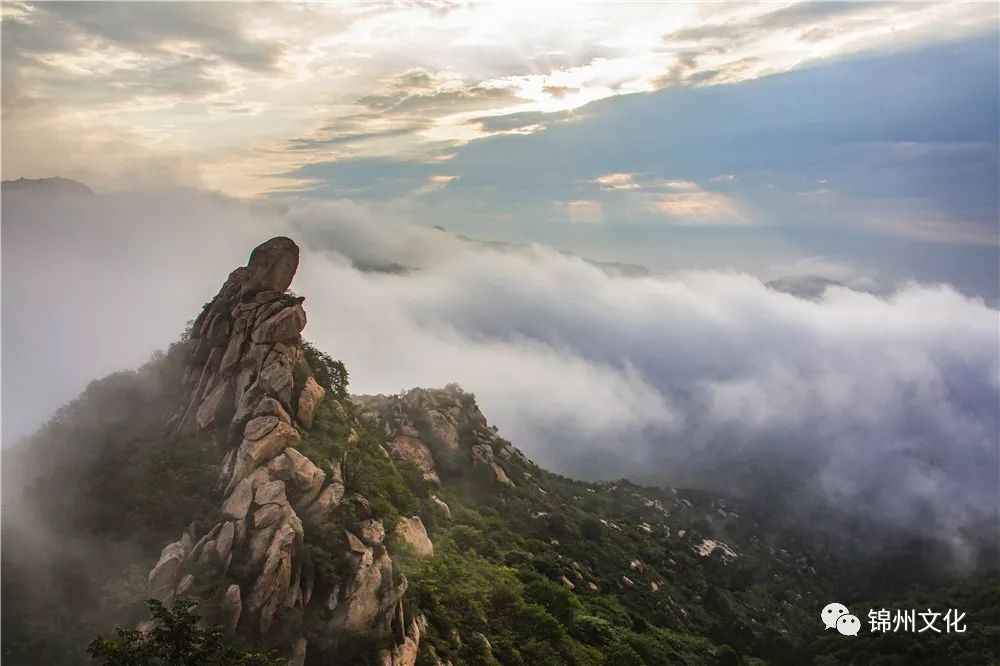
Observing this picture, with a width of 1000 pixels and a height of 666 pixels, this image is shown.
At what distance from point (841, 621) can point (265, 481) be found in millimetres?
94832

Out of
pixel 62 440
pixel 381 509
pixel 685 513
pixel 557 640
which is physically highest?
pixel 62 440

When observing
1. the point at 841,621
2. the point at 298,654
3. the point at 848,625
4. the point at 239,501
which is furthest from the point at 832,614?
the point at 239,501

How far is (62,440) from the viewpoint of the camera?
4472 centimetres

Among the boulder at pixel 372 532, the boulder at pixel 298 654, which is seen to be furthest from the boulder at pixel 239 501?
the boulder at pixel 298 654

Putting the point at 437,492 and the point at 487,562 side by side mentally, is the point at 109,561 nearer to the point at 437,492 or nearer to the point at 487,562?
the point at 487,562

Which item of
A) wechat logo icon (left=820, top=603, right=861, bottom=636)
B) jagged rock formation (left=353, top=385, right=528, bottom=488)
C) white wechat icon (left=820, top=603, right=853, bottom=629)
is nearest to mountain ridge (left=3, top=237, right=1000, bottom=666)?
jagged rock formation (left=353, top=385, right=528, bottom=488)

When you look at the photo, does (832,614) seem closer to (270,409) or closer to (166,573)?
(270,409)

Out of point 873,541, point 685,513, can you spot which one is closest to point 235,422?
point 685,513

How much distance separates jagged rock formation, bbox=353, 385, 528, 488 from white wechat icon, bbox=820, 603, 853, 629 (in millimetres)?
57106

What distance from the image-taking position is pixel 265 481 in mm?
37125

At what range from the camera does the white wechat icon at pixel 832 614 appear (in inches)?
3768

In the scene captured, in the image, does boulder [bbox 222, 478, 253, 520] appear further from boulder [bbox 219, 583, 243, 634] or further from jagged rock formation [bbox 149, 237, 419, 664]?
boulder [bbox 219, 583, 243, 634]

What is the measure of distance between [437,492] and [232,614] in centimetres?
3726

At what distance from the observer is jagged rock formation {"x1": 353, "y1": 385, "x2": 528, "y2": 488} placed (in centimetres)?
7188
